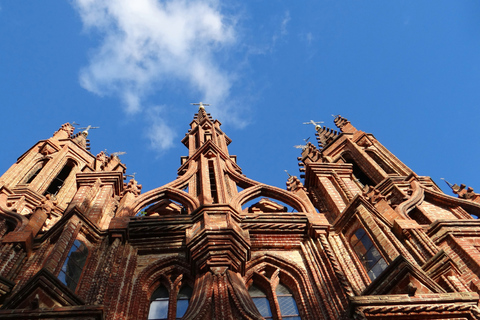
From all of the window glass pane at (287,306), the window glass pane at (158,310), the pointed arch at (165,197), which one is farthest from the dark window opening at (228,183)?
the window glass pane at (158,310)

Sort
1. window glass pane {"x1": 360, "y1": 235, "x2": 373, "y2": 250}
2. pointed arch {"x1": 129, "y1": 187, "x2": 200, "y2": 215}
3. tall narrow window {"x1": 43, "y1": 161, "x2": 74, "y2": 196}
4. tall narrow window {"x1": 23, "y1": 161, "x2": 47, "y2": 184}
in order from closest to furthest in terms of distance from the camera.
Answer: window glass pane {"x1": 360, "y1": 235, "x2": 373, "y2": 250} → pointed arch {"x1": 129, "y1": 187, "x2": 200, "y2": 215} → tall narrow window {"x1": 23, "y1": 161, "x2": 47, "y2": 184} → tall narrow window {"x1": 43, "y1": 161, "x2": 74, "y2": 196}

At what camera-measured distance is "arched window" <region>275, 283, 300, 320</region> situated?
1208cm

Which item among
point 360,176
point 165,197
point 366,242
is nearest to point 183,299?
point 366,242

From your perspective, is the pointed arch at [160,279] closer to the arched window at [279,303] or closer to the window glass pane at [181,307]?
the window glass pane at [181,307]

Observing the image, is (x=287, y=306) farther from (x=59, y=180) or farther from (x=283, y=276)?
(x=59, y=180)

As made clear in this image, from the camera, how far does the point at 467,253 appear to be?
1369 cm

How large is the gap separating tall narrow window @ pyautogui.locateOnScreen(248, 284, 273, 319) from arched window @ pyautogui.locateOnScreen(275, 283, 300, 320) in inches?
11.7

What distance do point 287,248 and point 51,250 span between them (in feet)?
19.7

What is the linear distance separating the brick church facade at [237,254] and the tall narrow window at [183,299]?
0.03 m

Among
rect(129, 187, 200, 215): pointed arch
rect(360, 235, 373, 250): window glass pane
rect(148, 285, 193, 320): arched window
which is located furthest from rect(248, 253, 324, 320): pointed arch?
rect(129, 187, 200, 215): pointed arch

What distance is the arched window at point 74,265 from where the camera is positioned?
12.3 m

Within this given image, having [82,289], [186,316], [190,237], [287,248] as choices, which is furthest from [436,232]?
[82,289]

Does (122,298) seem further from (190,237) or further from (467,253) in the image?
(467,253)

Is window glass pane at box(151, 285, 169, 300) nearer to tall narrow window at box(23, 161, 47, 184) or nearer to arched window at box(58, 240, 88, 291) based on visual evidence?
arched window at box(58, 240, 88, 291)
